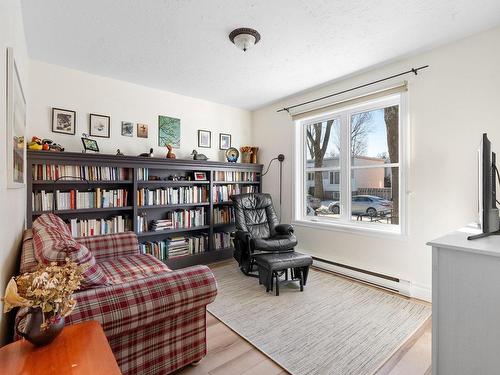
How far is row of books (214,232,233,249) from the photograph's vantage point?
3838 mm

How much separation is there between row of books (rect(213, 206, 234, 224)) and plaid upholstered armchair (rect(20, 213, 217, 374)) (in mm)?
2287

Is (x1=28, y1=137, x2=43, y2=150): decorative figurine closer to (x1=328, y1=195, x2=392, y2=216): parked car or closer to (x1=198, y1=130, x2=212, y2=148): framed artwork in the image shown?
(x1=198, y1=130, x2=212, y2=148): framed artwork

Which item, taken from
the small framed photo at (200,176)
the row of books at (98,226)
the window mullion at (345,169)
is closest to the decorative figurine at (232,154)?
the small framed photo at (200,176)

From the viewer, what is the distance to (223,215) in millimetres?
3939

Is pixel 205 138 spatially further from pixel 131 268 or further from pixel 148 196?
pixel 131 268

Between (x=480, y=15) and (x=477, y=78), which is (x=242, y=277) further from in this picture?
(x=480, y=15)

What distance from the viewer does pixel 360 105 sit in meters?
→ 3.12

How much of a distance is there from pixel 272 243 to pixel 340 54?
2164 mm

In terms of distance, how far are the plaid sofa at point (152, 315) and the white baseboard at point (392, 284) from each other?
2158 millimetres

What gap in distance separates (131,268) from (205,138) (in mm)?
2387

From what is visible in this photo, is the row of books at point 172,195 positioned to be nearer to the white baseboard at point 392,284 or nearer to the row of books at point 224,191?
the row of books at point 224,191

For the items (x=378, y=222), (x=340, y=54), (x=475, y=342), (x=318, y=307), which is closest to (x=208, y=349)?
(x=318, y=307)

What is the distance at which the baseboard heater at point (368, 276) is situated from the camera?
2.68m

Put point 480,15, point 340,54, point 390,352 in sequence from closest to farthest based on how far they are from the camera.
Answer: point 390,352
point 480,15
point 340,54
